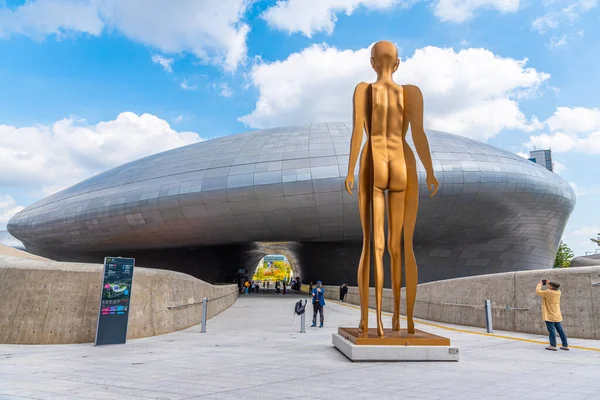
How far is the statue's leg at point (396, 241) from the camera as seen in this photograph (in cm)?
870

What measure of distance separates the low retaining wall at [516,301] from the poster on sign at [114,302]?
10503 mm

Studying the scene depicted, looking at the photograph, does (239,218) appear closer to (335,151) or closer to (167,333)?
(335,151)

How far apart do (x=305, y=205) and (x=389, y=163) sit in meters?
18.4

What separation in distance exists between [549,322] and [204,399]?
7.42m

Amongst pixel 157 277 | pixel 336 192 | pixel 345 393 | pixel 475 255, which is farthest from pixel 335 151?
pixel 345 393

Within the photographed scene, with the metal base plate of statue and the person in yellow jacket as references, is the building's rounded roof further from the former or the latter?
the person in yellow jacket

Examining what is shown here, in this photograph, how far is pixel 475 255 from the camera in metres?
33.0

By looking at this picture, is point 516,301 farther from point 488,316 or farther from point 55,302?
point 55,302

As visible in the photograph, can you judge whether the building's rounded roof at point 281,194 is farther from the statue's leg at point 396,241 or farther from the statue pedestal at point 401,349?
the statue pedestal at point 401,349

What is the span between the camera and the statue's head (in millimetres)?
8945

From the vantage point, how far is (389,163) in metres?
8.67

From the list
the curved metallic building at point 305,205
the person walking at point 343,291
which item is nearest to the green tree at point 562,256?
the curved metallic building at point 305,205

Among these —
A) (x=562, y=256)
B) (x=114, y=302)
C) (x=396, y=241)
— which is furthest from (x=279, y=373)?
(x=562, y=256)

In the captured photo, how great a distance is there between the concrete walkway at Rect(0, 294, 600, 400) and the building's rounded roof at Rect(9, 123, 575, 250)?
691 inches
